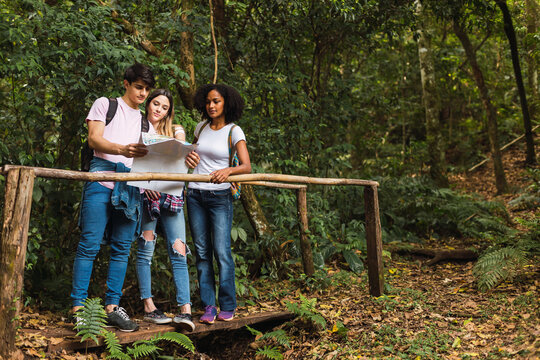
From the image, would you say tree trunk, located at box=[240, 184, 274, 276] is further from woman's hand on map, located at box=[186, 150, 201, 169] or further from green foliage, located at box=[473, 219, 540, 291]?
green foliage, located at box=[473, 219, 540, 291]

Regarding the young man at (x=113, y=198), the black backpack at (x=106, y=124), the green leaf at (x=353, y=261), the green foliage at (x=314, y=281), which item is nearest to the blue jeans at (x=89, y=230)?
the young man at (x=113, y=198)

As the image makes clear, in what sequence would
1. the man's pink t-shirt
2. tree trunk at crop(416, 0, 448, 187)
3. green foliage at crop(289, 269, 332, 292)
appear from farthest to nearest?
tree trunk at crop(416, 0, 448, 187)
green foliage at crop(289, 269, 332, 292)
the man's pink t-shirt

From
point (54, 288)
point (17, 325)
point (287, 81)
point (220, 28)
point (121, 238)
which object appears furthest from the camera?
point (287, 81)

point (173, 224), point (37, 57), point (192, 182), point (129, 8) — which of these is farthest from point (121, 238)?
point (129, 8)

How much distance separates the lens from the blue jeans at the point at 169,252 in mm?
4090

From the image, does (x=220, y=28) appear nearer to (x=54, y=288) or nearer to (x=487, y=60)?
(x=54, y=288)

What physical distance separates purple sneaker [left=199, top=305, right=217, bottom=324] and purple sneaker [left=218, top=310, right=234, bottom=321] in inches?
4.4

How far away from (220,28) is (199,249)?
13.5 feet

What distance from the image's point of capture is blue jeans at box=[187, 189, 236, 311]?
4168 mm

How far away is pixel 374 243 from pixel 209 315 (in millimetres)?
2237

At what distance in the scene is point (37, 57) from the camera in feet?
14.1

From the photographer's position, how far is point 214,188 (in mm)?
4109

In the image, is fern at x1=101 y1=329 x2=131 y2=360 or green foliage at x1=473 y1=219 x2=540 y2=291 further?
green foliage at x1=473 y1=219 x2=540 y2=291

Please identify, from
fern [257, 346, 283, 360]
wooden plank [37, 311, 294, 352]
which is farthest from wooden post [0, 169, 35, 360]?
fern [257, 346, 283, 360]
